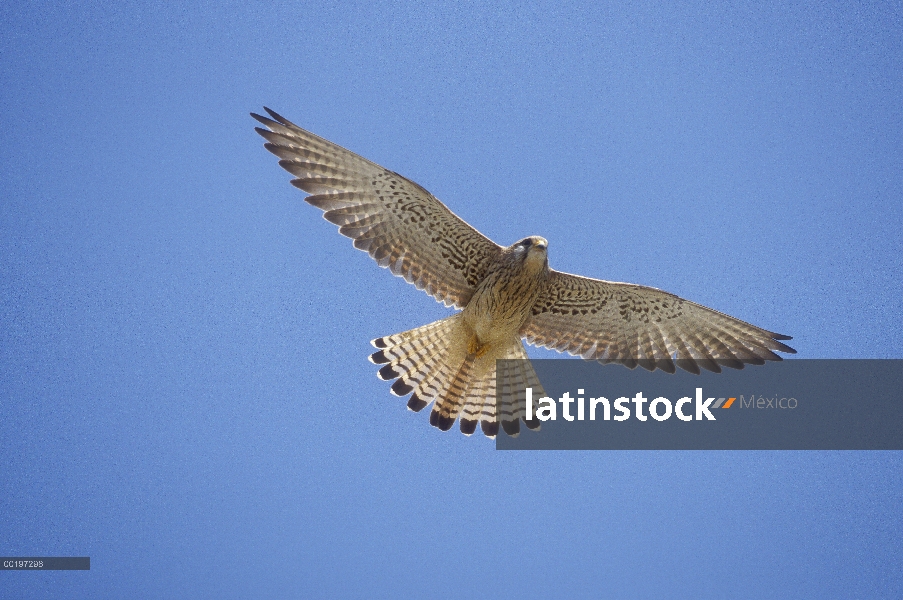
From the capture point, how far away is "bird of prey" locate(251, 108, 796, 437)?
932 centimetres

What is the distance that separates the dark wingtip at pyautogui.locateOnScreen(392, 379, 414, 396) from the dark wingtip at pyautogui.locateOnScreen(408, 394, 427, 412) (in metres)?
0.07

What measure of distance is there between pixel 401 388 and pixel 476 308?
3.34ft

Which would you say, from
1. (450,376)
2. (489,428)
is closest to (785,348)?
(489,428)

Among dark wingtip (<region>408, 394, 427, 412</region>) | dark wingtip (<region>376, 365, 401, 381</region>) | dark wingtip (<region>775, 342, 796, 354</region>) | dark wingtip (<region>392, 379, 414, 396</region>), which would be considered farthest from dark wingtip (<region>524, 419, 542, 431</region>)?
dark wingtip (<region>775, 342, 796, 354</region>)

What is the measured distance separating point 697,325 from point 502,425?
212 cm

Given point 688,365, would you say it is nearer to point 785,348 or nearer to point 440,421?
point 785,348

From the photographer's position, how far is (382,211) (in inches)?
372

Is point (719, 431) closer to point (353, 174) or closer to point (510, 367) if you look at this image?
point (510, 367)

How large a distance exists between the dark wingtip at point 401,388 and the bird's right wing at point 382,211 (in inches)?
33.5

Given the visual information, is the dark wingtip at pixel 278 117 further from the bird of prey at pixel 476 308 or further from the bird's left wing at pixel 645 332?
the bird's left wing at pixel 645 332

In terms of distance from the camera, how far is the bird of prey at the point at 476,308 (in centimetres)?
932

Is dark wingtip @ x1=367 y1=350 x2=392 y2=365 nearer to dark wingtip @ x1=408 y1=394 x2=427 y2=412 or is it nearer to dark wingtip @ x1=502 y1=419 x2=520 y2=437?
dark wingtip @ x1=408 y1=394 x2=427 y2=412

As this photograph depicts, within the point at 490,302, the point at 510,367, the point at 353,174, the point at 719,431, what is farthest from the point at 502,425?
the point at 353,174

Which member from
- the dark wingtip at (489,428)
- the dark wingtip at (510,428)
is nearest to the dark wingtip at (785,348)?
the dark wingtip at (510,428)
